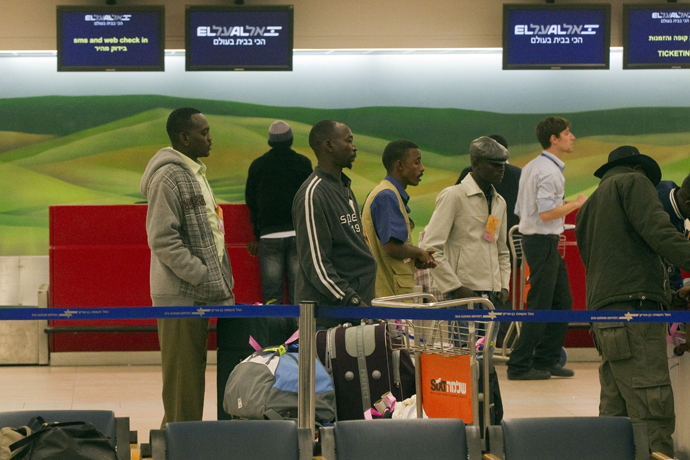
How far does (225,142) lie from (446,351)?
22.8 ft

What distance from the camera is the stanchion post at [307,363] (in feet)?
11.7

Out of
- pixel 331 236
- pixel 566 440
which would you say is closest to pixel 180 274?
pixel 331 236

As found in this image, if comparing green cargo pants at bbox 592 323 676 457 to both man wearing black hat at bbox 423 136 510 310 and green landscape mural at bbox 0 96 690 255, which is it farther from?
green landscape mural at bbox 0 96 690 255

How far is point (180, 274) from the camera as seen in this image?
4.19 meters

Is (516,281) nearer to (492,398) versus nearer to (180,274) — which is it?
(492,398)

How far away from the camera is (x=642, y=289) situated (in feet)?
13.3

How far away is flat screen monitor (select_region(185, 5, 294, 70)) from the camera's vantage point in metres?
8.31

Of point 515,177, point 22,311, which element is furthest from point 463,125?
point 22,311

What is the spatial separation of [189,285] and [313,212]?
71cm

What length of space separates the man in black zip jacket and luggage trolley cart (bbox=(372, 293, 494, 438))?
0.22 m

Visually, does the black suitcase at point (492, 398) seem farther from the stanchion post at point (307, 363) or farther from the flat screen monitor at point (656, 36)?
the flat screen monitor at point (656, 36)

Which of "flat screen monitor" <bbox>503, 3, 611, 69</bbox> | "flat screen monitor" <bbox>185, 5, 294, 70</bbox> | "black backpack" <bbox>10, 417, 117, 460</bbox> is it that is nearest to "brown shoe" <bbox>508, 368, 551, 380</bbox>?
"flat screen monitor" <bbox>503, 3, 611, 69</bbox>

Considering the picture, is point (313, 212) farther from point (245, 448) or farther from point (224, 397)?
point (245, 448)

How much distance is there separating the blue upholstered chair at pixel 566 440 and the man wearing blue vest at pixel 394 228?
6.05ft
